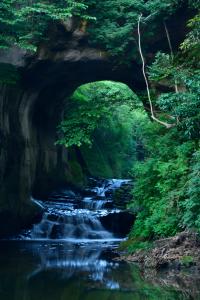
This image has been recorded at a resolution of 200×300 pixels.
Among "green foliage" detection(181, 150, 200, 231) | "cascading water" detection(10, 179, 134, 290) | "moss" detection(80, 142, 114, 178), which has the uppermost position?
"moss" detection(80, 142, 114, 178)

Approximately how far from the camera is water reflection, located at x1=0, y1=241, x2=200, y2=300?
26.7ft

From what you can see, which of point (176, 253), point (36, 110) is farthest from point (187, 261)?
point (36, 110)

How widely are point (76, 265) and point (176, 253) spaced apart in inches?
90.6

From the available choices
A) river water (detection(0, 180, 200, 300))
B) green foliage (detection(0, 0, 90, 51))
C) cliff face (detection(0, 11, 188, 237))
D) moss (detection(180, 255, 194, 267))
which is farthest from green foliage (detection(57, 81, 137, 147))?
moss (detection(180, 255, 194, 267))

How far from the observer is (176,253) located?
1123cm

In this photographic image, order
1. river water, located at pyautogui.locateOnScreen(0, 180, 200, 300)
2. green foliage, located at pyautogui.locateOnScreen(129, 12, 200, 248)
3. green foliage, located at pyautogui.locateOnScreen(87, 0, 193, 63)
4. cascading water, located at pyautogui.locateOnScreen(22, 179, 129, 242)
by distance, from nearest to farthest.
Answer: river water, located at pyautogui.locateOnScreen(0, 180, 200, 300) → green foliage, located at pyautogui.locateOnScreen(129, 12, 200, 248) → green foliage, located at pyautogui.locateOnScreen(87, 0, 193, 63) → cascading water, located at pyautogui.locateOnScreen(22, 179, 129, 242)

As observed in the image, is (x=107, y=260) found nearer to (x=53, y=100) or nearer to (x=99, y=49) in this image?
(x=99, y=49)

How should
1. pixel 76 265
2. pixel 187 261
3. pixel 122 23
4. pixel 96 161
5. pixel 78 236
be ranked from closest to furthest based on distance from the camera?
pixel 187 261 < pixel 76 265 < pixel 122 23 < pixel 78 236 < pixel 96 161

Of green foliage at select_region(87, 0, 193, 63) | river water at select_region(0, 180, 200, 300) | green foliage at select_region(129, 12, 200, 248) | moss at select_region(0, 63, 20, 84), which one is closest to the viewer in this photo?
river water at select_region(0, 180, 200, 300)

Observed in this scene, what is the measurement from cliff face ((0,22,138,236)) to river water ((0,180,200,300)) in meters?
1.11

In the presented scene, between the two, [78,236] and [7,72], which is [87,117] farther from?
[78,236]

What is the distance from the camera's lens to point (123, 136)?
117 ft

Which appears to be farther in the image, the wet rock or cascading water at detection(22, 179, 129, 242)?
the wet rock

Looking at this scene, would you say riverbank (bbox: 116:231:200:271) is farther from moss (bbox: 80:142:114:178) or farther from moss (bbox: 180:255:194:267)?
moss (bbox: 80:142:114:178)
